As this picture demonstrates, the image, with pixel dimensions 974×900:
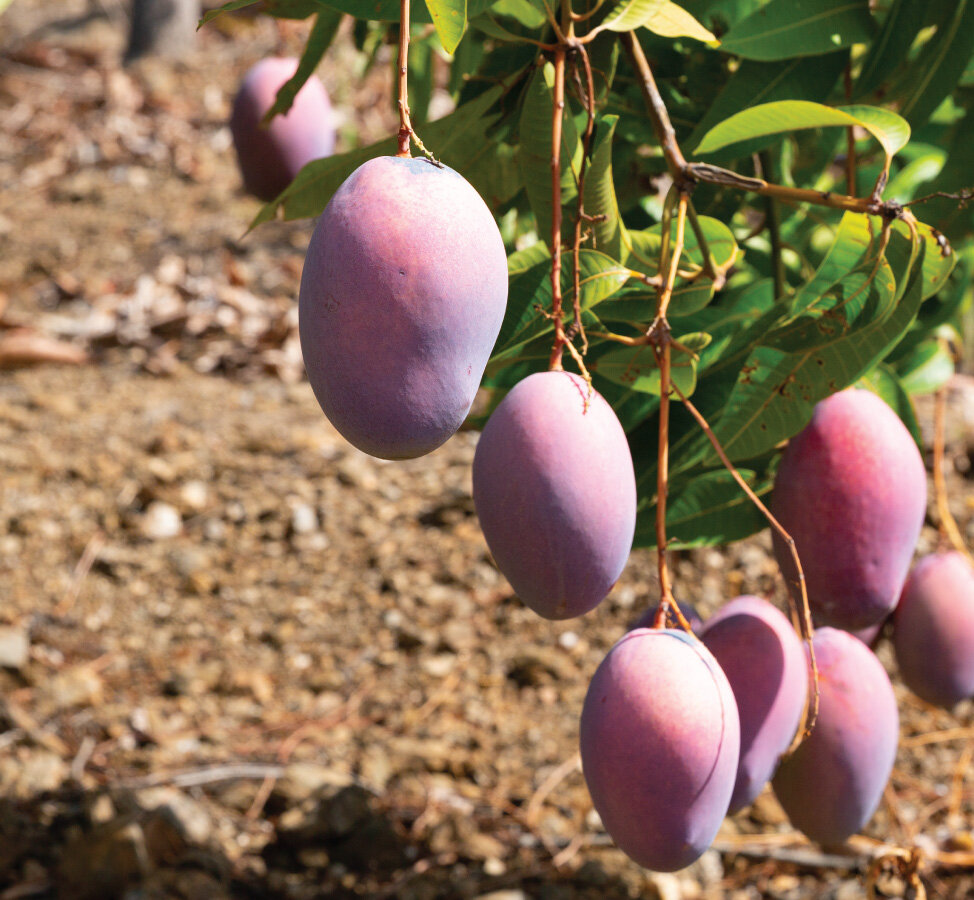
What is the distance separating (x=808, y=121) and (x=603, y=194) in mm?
124

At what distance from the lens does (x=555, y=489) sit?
0.54 meters

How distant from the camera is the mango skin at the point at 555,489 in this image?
1.79 ft

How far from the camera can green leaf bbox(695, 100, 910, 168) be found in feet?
1.98

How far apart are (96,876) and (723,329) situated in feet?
2.69

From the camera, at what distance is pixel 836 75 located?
0.84m

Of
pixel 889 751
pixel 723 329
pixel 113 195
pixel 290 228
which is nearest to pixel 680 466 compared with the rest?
pixel 723 329

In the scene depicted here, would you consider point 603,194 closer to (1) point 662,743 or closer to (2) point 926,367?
(1) point 662,743

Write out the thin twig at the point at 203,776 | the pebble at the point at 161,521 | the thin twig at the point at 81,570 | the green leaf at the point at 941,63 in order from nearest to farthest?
1. the green leaf at the point at 941,63
2. the thin twig at the point at 203,776
3. the thin twig at the point at 81,570
4. the pebble at the point at 161,521

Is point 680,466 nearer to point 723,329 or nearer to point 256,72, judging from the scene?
point 723,329

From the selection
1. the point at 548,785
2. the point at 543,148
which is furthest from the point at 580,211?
the point at 548,785

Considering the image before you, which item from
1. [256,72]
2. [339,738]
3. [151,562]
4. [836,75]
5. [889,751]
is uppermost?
[836,75]

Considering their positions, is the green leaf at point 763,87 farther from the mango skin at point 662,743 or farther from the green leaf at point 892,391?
the mango skin at point 662,743

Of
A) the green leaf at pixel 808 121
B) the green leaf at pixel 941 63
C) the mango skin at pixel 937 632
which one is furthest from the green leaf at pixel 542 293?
the mango skin at pixel 937 632

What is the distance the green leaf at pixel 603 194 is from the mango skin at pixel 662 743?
0.24m
